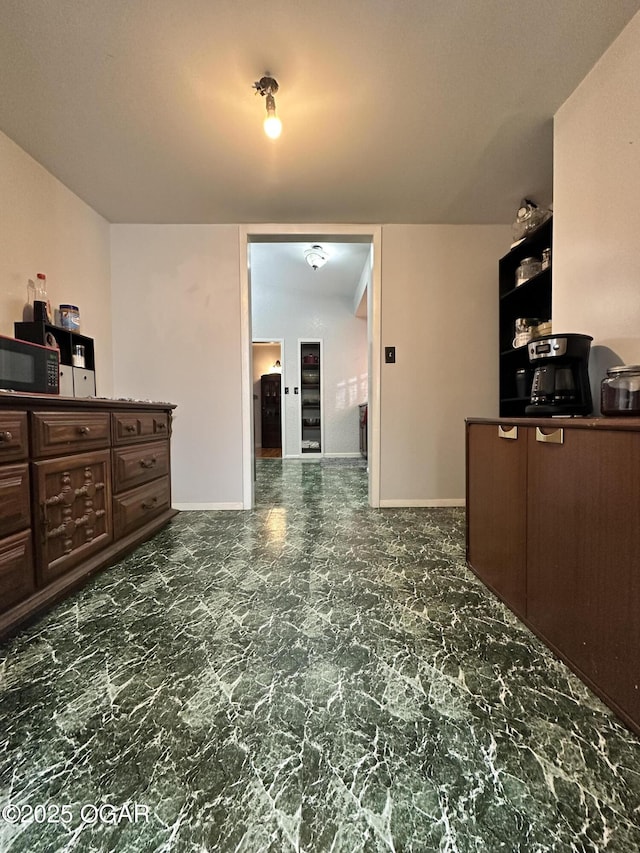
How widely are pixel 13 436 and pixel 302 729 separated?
4.43 feet

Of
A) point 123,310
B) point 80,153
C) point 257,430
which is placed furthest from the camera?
point 257,430

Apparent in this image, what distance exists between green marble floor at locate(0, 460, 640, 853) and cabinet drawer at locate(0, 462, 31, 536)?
388mm

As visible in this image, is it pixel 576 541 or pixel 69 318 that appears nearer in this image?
pixel 576 541

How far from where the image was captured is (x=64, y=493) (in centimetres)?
149

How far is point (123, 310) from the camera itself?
9.21ft

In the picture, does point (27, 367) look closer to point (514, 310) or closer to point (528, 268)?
point (528, 268)

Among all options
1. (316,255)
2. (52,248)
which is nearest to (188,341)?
(52,248)

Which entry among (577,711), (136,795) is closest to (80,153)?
(136,795)

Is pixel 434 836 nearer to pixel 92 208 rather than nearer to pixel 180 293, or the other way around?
pixel 180 293

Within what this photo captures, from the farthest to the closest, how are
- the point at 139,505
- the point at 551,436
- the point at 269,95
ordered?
the point at 139,505, the point at 269,95, the point at 551,436

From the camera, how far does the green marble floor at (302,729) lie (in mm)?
632

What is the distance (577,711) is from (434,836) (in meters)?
0.53

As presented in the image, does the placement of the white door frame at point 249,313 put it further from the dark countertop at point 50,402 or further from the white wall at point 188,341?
the dark countertop at point 50,402

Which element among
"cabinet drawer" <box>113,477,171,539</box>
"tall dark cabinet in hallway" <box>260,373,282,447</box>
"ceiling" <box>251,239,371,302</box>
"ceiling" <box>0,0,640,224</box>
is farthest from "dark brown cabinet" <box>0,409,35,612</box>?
"tall dark cabinet in hallway" <box>260,373,282,447</box>
